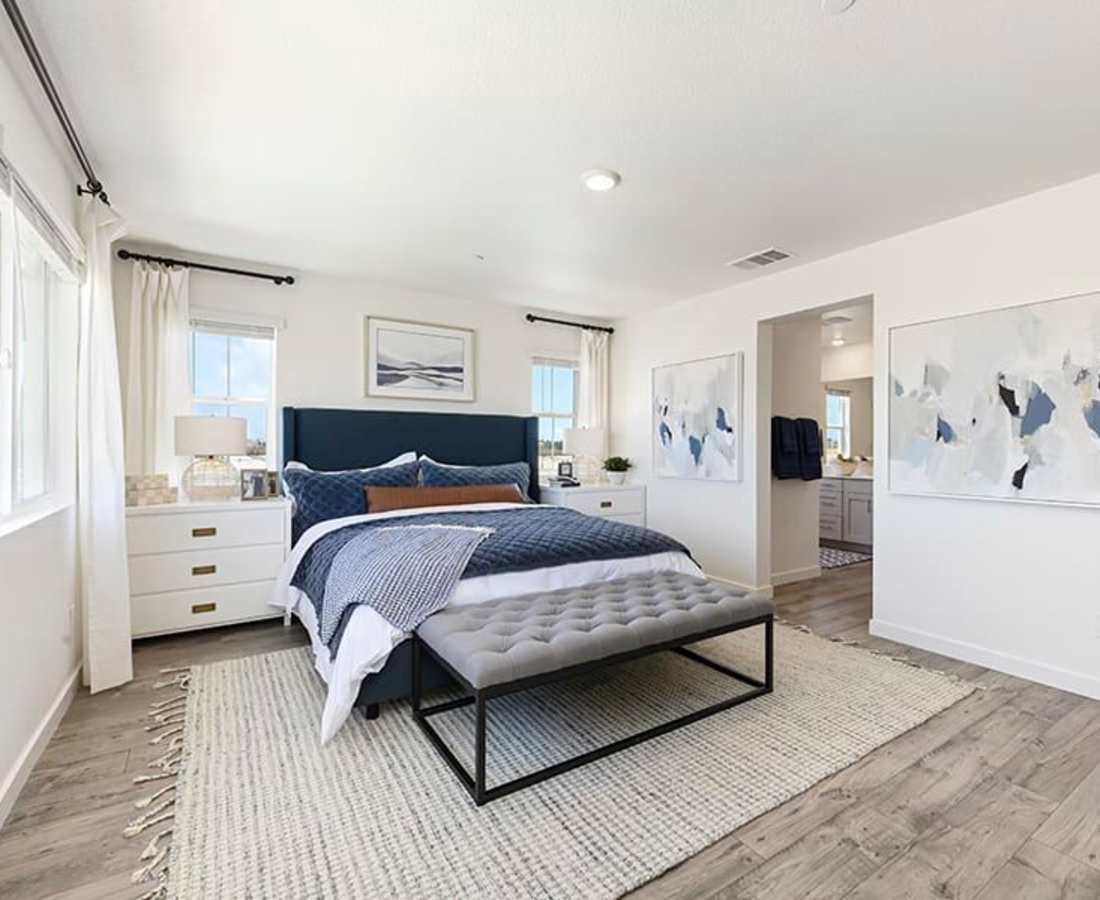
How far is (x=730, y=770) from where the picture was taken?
2045mm

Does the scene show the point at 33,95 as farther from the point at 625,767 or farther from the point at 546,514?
the point at 625,767

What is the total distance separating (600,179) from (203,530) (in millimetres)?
2969

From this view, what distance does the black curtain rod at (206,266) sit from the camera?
144 inches

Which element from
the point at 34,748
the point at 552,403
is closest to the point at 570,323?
the point at 552,403

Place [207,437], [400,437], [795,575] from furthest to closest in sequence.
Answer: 1. [795,575]
2. [400,437]
3. [207,437]

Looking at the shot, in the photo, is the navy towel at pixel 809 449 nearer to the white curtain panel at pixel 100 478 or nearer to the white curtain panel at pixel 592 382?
the white curtain panel at pixel 592 382

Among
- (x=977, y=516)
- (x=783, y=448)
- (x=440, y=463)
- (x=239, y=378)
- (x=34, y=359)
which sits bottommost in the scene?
(x=977, y=516)

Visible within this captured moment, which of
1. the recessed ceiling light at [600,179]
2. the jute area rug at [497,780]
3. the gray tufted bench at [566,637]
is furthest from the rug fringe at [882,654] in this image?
the recessed ceiling light at [600,179]

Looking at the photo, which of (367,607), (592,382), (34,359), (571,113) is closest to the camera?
(571,113)

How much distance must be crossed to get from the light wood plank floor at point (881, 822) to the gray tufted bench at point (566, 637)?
1.90 feet

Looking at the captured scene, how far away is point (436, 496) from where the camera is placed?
4008mm

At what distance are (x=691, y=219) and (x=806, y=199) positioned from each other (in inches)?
22.8

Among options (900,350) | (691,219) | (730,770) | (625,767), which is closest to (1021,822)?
(730,770)

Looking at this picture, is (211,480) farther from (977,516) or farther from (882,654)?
(977,516)
